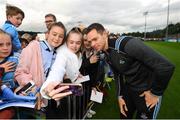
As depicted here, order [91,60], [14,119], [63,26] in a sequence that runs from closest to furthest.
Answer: [14,119] → [63,26] → [91,60]

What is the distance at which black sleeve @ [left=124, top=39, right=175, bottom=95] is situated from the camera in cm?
307

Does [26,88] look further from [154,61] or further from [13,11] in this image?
[13,11]

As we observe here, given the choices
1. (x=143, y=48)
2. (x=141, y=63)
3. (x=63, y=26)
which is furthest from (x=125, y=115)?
(x=63, y=26)

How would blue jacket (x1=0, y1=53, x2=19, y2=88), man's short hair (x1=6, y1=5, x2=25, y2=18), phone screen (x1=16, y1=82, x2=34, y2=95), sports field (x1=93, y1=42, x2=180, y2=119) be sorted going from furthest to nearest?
1. sports field (x1=93, y1=42, x2=180, y2=119)
2. man's short hair (x1=6, y1=5, x2=25, y2=18)
3. blue jacket (x1=0, y1=53, x2=19, y2=88)
4. phone screen (x1=16, y1=82, x2=34, y2=95)

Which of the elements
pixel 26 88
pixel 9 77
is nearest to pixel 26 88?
pixel 26 88

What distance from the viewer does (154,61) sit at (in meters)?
3.09

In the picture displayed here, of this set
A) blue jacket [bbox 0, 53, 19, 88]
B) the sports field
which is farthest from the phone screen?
the sports field

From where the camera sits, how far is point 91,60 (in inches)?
185

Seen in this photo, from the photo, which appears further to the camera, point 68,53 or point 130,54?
point 68,53

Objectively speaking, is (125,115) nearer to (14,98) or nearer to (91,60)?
(91,60)

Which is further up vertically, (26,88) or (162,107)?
(26,88)

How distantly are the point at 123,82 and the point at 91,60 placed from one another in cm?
114

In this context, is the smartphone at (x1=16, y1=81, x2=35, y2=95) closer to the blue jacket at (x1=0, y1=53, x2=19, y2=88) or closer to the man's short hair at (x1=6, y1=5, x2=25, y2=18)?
the blue jacket at (x1=0, y1=53, x2=19, y2=88)

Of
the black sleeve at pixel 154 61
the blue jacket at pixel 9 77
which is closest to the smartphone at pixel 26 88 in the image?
the blue jacket at pixel 9 77
